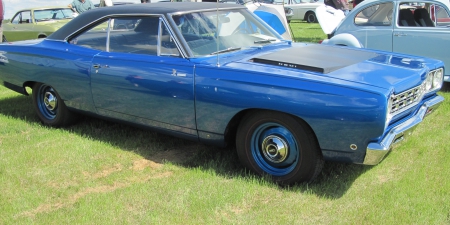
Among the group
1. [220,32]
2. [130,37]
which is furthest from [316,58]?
[130,37]

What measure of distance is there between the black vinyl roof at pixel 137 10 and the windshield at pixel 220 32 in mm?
106

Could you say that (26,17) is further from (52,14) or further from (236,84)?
(236,84)

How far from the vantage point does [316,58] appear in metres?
3.78

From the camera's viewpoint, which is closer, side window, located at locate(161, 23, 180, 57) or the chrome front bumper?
the chrome front bumper

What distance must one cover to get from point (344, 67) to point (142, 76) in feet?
5.61

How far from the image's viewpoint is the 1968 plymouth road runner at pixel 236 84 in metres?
3.11

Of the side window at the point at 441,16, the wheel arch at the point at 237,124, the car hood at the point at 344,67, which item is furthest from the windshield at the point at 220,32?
the side window at the point at 441,16

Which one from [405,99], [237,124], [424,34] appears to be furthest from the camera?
[424,34]

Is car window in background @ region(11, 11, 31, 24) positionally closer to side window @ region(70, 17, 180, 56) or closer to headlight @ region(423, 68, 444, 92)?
side window @ region(70, 17, 180, 56)

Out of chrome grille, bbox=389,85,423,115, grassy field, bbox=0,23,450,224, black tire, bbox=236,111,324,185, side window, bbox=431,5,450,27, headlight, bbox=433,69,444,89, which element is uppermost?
side window, bbox=431,5,450,27

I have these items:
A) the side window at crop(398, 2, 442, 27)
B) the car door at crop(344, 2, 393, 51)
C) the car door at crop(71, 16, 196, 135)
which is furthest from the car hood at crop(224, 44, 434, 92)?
the side window at crop(398, 2, 442, 27)

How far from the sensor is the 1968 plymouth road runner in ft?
10.2

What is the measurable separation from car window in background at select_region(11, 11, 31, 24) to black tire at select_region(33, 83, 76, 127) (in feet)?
22.9

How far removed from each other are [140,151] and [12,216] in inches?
56.0
